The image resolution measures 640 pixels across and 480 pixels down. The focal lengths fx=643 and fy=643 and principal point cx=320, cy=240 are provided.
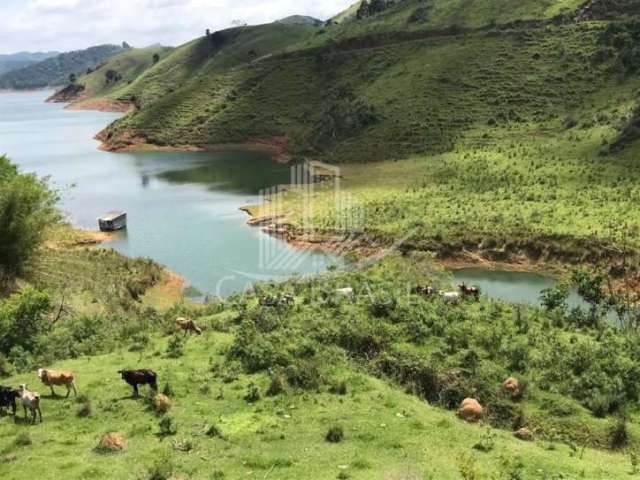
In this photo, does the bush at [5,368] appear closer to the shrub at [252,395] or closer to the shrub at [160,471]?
the shrub at [252,395]

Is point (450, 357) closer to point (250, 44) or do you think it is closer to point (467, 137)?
point (467, 137)

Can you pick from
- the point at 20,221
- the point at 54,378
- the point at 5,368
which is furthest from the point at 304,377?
the point at 20,221

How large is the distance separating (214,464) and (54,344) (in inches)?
486

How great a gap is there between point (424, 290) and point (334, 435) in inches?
583

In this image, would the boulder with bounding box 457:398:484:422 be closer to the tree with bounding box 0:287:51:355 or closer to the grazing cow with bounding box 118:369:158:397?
the grazing cow with bounding box 118:369:158:397

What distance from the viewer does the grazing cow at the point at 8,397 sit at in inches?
687

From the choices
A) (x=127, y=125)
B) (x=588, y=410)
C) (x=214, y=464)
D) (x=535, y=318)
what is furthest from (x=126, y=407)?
(x=127, y=125)

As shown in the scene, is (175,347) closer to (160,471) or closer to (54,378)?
(54,378)

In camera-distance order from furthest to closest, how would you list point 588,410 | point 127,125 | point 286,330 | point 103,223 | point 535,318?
1. point 127,125
2. point 103,223
3. point 535,318
4. point 286,330
5. point 588,410

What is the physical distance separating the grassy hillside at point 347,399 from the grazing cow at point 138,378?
1.37 feet

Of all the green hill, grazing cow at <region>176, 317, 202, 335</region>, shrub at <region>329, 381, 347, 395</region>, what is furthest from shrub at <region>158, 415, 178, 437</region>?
the green hill

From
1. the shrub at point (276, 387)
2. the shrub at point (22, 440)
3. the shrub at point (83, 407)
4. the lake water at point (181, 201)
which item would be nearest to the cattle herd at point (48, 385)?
the shrub at point (83, 407)

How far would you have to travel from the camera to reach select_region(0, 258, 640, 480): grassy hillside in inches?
601

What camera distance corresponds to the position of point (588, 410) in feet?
64.2
